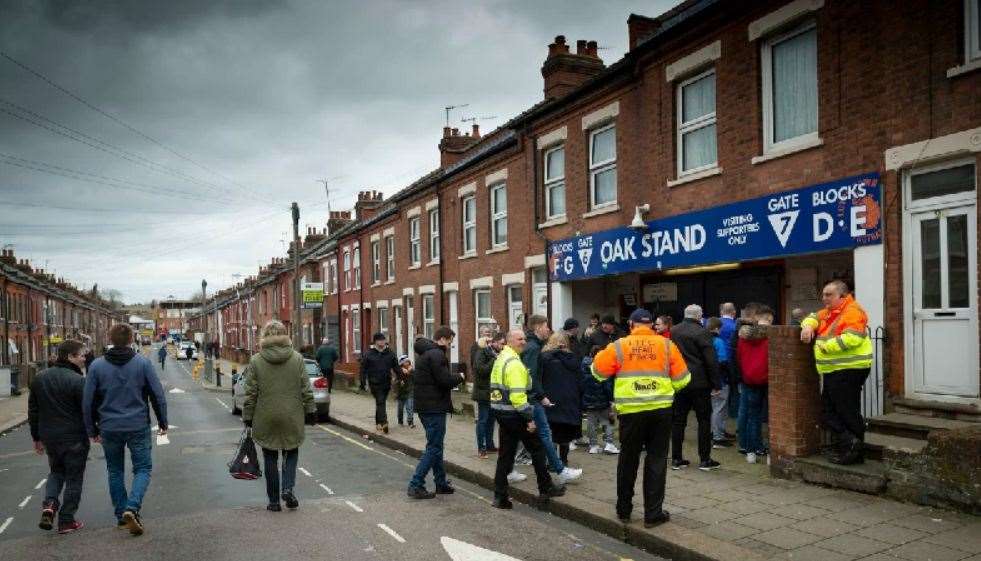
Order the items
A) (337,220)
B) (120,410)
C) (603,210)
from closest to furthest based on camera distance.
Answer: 1. (120,410)
2. (603,210)
3. (337,220)

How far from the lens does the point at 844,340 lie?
23.6ft

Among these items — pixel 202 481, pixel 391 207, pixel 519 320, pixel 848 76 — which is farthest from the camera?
pixel 391 207

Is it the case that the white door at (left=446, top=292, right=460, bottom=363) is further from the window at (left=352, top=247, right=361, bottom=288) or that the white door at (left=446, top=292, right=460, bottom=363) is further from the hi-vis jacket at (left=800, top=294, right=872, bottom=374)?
the hi-vis jacket at (left=800, top=294, right=872, bottom=374)

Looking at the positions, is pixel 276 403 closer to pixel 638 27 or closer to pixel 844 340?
pixel 844 340

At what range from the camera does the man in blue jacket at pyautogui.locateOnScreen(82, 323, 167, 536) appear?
22.6ft

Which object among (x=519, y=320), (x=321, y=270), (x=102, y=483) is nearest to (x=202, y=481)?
(x=102, y=483)

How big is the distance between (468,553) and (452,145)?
781 inches

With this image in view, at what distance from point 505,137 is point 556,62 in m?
2.63

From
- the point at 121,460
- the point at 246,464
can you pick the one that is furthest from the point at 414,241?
the point at 121,460

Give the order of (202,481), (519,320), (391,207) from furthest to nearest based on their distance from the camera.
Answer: (391,207) → (519,320) → (202,481)

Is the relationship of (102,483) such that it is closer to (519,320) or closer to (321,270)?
(519,320)

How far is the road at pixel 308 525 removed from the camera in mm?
6137

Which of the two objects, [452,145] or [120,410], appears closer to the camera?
[120,410]

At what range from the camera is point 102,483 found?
9.80 meters
